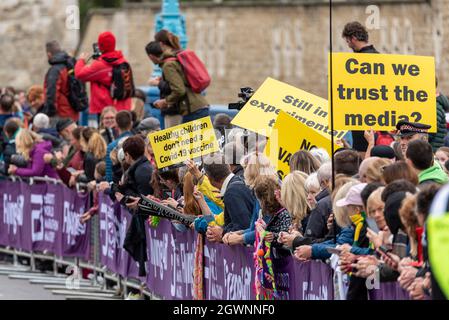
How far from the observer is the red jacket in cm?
2114

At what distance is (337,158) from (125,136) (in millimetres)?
5922

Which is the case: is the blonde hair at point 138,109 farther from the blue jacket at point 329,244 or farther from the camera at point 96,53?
the blue jacket at point 329,244

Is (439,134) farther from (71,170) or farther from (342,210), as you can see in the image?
(71,170)

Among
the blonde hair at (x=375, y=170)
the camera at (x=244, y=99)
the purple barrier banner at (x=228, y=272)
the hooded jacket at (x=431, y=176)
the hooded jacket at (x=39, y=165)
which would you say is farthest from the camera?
the hooded jacket at (x=39, y=165)

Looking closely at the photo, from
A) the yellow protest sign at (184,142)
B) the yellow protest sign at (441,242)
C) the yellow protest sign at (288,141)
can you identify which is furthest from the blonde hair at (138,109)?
the yellow protest sign at (441,242)

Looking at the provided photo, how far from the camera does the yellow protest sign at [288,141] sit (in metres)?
14.5

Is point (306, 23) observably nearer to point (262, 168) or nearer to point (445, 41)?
point (445, 41)

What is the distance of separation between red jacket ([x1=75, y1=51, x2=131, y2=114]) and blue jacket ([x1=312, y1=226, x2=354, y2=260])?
938 centimetres

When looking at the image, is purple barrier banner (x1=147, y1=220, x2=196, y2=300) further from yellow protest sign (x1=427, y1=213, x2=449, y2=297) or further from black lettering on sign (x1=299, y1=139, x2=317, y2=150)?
yellow protest sign (x1=427, y1=213, x2=449, y2=297)

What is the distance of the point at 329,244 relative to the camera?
1196 cm

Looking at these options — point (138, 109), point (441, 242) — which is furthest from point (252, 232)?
point (138, 109)

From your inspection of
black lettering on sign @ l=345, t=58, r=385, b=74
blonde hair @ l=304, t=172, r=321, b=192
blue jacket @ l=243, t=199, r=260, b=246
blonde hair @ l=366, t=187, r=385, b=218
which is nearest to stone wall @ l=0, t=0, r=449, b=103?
black lettering on sign @ l=345, t=58, r=385, b=74

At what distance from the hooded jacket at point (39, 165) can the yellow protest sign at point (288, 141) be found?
6783 mm
